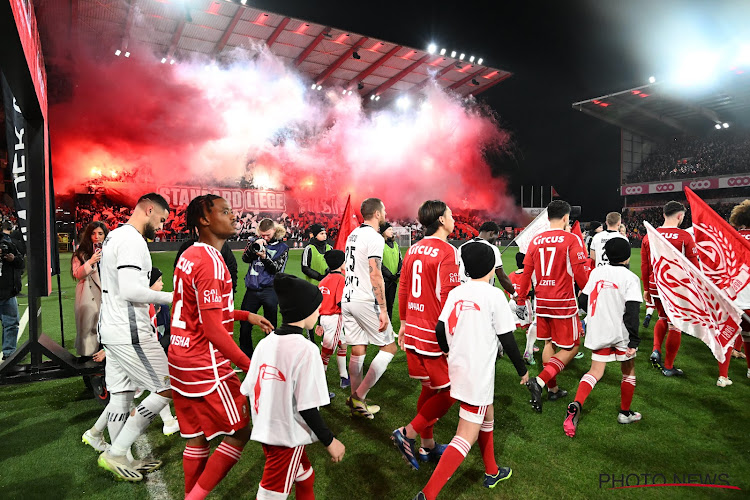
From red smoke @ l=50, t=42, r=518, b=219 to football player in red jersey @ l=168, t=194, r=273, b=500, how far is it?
30.6 metres

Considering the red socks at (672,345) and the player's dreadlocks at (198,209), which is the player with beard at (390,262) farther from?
the player's dreadlocks at (198,209)

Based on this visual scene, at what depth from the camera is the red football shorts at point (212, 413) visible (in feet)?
8.77

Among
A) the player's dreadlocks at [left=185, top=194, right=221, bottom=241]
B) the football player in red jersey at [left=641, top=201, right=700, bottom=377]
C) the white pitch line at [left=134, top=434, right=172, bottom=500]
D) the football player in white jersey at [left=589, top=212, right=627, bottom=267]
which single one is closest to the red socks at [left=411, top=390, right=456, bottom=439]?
the white pitch line at [left=134, top=434, right=172, bottom=500]

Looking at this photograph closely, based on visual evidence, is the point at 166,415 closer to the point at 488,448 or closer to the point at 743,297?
the point at 488,448

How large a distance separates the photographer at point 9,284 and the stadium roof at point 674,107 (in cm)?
3896

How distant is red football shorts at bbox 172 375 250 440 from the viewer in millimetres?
2672

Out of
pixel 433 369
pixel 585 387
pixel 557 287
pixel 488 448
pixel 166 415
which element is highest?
pixel 557 287

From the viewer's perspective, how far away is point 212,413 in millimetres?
2676

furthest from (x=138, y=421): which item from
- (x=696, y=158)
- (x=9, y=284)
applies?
(x=696, y=158)

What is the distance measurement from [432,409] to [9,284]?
21.5ft

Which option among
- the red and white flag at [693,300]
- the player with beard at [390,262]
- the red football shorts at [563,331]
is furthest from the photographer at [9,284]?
the red and white flag at [693,300]

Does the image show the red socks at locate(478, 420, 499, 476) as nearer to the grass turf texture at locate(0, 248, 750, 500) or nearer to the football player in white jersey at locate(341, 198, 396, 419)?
the grass turf texture at locate(0, 248, 750, 500)

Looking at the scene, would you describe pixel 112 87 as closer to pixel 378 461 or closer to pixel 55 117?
pixel 55 117

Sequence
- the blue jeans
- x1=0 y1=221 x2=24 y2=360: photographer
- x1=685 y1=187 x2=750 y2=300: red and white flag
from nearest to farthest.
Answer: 1. x1=685 y1=187 x2=750 y2=300: red and white flag
2. x1=0 y1=221 x2=24 y2=360: photographer
3. the blue jeans
